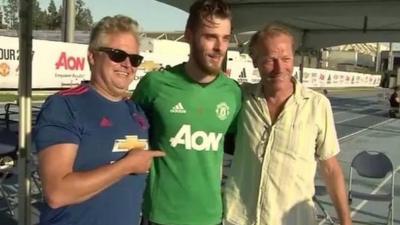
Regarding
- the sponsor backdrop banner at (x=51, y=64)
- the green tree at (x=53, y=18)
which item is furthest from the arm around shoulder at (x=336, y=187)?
the green tree at (x=53, y=18)

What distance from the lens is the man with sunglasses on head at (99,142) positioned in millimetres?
1770

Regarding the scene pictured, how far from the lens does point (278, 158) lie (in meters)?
2.51

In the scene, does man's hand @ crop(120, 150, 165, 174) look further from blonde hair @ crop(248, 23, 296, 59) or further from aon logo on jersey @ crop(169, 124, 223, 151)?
blonde hair @ crop(248, 23, 296, 59)

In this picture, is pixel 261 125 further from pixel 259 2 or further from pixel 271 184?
pixel 259 2

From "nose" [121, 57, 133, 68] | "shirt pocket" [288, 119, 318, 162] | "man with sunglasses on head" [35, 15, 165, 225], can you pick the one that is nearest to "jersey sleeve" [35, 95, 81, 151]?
"man with sunglasses on head" [35, 15, 165, 225]

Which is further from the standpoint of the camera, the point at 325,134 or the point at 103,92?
the point at 325,134

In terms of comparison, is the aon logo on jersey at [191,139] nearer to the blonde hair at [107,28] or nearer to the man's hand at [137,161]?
the man's hand at [137,161]

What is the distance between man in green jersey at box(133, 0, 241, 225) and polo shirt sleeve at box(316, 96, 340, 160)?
0.41 meters

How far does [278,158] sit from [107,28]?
0.99m

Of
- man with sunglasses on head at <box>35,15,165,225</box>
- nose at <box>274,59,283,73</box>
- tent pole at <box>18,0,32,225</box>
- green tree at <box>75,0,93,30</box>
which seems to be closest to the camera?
man with sunglasses on head at <box>35,15,165,225</box>

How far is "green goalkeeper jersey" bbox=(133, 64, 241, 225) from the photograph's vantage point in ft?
7.98

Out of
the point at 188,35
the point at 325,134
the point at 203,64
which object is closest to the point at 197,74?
the point at 203,64

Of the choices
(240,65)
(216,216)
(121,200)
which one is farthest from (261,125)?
(240,65)

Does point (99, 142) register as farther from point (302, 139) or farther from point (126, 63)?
point (302, 139)
